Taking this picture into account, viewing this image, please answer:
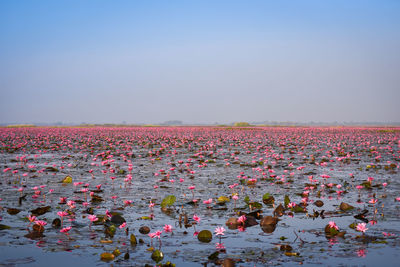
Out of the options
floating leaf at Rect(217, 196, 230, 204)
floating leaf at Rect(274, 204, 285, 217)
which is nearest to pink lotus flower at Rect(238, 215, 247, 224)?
floating leaf at Rect(274, 204, 285, 217)

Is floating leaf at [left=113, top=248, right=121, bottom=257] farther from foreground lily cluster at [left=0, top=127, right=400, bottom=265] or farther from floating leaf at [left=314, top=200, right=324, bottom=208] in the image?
floating leaf at [left=314, top=200, right=324, bottom=208]

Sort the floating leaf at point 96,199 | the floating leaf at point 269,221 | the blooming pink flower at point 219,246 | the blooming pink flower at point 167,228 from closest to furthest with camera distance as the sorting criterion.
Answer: the blooming pink flower at point 219,246
the blooming pink flower at point 167,228
the floating leaf at point 269,221
the floating leaf at point 96,199

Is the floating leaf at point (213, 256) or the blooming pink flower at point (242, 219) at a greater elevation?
the blooming pink flower at point (242, 219)

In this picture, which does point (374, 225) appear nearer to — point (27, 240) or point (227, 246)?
point (227, 246)

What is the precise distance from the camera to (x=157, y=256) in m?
4.13

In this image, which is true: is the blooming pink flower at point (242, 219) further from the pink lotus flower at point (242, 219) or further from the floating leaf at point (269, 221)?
the floating leaf at point (269, 221)

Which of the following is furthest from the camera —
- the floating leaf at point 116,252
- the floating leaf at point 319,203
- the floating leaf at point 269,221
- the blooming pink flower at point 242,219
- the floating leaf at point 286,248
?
the floating leaf at point 319,203

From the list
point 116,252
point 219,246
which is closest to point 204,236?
point 219,246

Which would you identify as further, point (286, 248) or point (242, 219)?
point (242, 219)

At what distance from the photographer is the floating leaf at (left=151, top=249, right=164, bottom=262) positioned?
4113mm

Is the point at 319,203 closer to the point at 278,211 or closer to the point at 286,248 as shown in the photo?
the point at 278,211

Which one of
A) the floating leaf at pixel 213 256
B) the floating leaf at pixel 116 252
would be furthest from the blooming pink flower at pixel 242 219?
the floating leaf at pixel 116 252

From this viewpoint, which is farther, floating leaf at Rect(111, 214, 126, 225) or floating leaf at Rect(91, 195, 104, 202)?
floating leaf at Rect(91, 195, 104, 202)

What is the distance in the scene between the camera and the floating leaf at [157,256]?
411 centimetres
